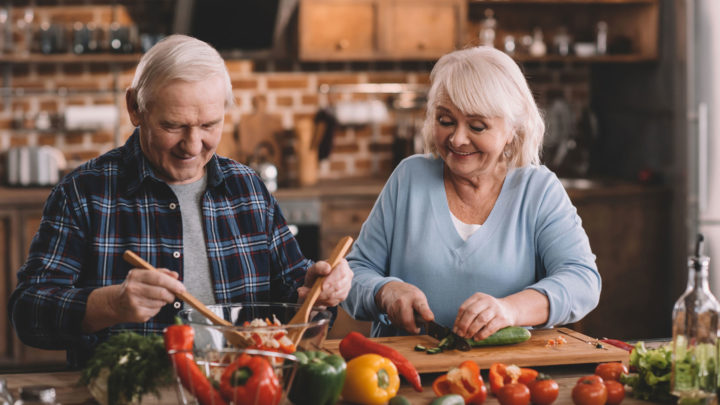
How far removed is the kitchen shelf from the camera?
14.4 feet

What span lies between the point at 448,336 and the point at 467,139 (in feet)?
1.79

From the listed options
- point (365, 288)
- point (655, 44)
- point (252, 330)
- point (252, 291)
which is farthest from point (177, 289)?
point (655, 44)

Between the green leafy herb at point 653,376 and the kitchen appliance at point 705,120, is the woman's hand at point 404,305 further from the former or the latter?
the kitchen appliance at point 705,120

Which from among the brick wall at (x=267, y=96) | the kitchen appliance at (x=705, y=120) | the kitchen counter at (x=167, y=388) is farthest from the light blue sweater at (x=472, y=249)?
the brick wall at (x=267, y=96)

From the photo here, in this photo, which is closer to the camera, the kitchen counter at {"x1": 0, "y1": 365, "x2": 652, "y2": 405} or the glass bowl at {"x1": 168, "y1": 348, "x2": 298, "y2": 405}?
the glass bowl at {"x1": 168, "y1": 348, "x2": 298, "y2": 405}

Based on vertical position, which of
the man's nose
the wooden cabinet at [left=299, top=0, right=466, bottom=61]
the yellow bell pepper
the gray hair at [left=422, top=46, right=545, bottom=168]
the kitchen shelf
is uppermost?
the wooden cabinet at [left=299, top=0, right=466, bottom=61]

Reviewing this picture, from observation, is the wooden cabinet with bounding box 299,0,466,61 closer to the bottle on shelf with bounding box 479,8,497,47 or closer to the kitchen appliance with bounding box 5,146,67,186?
the bottle on shelf with bounding box 479,8,497,47

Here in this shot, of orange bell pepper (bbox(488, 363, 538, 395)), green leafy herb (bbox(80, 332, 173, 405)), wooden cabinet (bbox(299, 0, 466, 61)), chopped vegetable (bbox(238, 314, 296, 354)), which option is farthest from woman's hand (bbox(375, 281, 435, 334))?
wooden cabinet (bbox(299, 0, 466, 61))

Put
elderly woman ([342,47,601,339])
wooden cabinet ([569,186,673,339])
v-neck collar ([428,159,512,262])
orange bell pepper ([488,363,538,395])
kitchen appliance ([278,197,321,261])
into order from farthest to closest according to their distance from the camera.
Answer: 1. wooden cabinet ([569,186,673,339])
2. kitchen appliance ([278,197,321,261])
3. v-neck collar ([428,159,512,262])
4. elderly woman ([342,47,601,339])
5. orange bell pepper ([488,363,538,395])

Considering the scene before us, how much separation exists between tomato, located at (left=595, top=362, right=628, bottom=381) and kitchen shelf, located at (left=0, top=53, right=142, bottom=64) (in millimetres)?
3369

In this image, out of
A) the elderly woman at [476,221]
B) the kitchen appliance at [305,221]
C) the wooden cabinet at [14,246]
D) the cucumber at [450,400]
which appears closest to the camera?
the cucumber at [450,400]

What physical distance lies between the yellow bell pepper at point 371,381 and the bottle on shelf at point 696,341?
1.60 feet

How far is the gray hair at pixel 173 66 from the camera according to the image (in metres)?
1.77

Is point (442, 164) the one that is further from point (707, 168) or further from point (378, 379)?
point (707, 168)
